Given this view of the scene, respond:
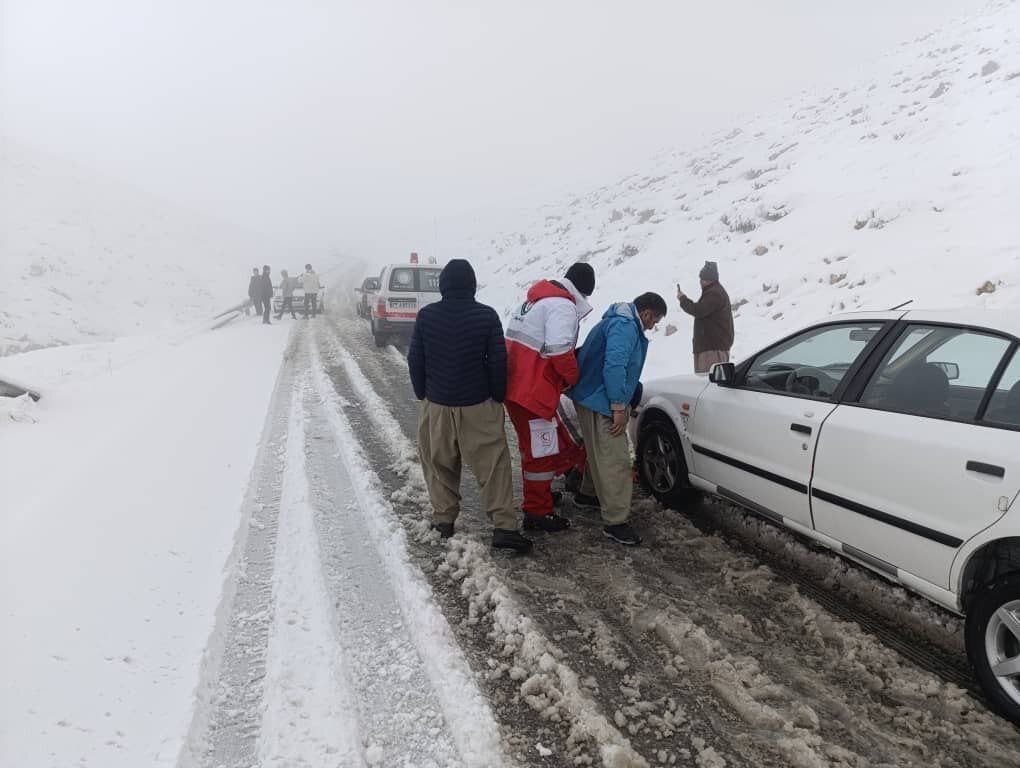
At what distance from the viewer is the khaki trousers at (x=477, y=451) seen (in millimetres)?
4055

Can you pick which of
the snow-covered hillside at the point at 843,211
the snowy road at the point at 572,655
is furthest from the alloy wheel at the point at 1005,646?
the snow-covered hillside at the point at 843,211

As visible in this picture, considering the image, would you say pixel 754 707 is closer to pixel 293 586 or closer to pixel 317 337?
pixel 293 586

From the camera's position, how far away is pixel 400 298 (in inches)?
505

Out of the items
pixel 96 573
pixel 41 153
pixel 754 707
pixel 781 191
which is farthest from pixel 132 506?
pixel 41 153

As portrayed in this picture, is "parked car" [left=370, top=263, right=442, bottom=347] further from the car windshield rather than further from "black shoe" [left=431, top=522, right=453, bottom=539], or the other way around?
"black shoe" [left=431, top=522, right=453, bottom=539]

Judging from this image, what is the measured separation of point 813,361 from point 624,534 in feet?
5.56

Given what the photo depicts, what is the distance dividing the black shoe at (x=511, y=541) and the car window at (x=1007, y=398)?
260 centimetres

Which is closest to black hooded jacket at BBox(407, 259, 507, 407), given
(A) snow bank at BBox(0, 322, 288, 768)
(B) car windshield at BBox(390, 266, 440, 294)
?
(A) snow bank at BBox(0, 322, 288, 768)

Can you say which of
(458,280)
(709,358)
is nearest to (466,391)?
(458,280)

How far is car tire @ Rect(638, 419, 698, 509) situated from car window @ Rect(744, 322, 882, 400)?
0.89 meters

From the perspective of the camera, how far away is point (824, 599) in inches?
136

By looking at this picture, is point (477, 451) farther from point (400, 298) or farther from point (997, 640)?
point (400, 298)

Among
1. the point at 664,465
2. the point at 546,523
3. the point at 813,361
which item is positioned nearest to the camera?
the point at 813,361

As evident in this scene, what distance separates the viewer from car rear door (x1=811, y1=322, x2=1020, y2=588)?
2.55 metres
